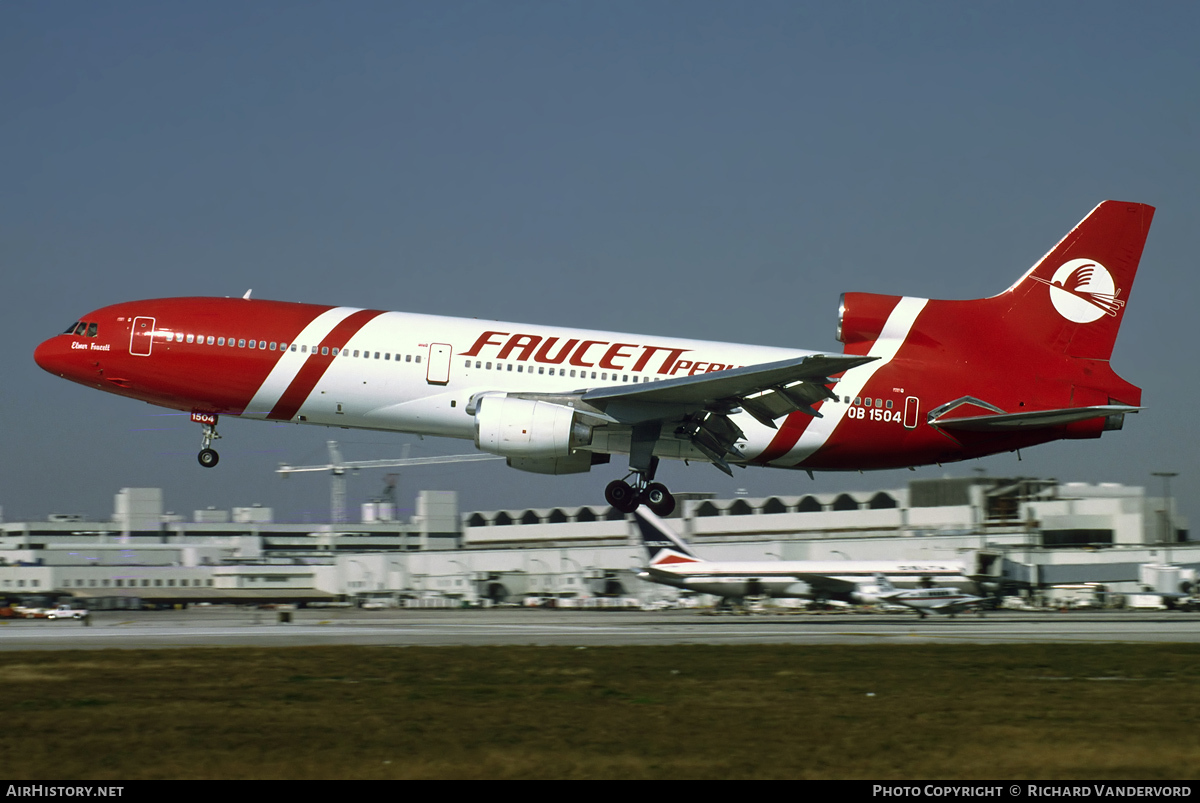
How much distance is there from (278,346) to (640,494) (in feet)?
32.5

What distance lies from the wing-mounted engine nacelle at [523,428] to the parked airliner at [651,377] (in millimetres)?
48

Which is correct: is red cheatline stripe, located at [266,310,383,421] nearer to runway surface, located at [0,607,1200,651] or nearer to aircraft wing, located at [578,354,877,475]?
runway surface, located at [0,607,1200,651]

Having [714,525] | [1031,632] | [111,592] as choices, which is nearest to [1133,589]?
[714,525]

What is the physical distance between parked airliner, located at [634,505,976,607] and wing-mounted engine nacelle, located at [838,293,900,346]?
24.8 meters

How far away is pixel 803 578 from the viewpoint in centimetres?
5600

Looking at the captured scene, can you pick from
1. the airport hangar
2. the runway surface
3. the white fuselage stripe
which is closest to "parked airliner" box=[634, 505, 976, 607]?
the airport hangar

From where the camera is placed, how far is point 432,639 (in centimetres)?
2862

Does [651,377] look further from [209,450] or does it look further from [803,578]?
[803,578]

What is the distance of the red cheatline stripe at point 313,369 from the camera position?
98.0 ft

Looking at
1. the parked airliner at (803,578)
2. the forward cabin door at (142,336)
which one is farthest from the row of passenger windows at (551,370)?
the parked airliner at (803,578)

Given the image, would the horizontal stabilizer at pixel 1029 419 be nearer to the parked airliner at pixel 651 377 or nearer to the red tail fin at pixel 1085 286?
the parked airliner at pixel 651 377

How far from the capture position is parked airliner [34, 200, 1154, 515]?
2984 cm
